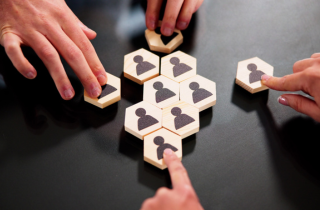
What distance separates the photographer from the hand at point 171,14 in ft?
4.34

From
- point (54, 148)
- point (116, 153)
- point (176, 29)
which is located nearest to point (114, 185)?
point (116, 153)

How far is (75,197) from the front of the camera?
3.18 feet

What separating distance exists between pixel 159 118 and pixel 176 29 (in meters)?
0.49

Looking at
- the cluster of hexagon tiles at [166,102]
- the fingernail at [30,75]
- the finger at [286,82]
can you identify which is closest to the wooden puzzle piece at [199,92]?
the cluster of hexagon tiles at [166,102]

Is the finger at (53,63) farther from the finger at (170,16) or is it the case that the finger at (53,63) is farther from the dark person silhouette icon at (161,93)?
the finger at (170,16)

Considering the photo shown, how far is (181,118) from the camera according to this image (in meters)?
1.12

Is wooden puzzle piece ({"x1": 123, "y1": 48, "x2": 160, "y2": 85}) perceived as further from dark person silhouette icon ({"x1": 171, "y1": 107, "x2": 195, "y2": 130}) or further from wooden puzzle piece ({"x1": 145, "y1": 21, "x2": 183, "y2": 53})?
dark person silhouette icon ({"x1": 171, "y1": 107, "x2": 195, "y2": 130})

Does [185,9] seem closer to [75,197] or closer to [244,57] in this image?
[244,57]

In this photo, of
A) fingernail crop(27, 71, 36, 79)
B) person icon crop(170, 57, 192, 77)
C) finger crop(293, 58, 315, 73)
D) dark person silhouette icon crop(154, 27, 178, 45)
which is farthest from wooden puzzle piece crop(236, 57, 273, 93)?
fingernail crop(27, 71, 36, 79)

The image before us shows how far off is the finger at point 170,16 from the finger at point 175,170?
0.59 metres

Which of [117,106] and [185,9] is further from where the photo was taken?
[185,9]

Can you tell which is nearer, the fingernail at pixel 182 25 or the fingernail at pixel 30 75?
the fingernail at pixel 30 75

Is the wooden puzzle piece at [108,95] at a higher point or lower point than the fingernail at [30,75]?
lower

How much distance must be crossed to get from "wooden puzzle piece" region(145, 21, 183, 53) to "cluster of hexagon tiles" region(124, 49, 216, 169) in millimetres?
54
